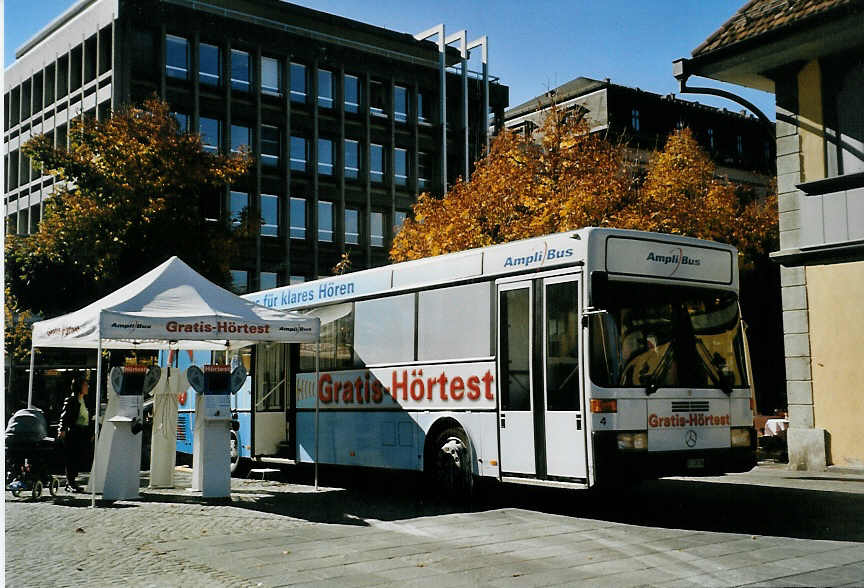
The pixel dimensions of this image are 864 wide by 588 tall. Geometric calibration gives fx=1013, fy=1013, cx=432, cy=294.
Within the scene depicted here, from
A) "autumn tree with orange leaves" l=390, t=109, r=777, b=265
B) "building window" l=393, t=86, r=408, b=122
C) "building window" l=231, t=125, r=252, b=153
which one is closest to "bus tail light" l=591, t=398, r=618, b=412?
"autumn tree with orange leaves" l=390, t=109, r=777, b=265

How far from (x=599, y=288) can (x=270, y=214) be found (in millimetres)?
40446

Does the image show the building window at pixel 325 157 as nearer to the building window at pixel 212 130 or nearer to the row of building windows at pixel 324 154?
the row of building windows at pixel 324 154

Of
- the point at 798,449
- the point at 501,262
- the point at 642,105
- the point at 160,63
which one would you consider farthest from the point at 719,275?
the point at 642,105

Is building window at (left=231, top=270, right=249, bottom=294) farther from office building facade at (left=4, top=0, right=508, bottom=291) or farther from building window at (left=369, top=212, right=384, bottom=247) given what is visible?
building window at (left=369, top=212, right=384, bottom=247)

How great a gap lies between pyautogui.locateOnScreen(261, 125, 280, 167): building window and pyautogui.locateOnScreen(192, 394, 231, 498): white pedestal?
37.0 m

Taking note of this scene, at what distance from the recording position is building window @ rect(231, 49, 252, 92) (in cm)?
4934

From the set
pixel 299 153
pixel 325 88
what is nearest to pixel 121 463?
pixel 299 153

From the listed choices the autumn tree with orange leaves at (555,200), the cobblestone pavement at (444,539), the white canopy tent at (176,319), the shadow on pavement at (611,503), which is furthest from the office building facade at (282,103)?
the cobblestone pavement at (444,539)

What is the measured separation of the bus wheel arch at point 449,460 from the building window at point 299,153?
128 feet

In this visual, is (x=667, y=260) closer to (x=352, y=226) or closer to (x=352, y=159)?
(x=352, y=226)

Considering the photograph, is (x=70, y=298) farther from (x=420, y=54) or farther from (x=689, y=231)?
(x=420, y=54)

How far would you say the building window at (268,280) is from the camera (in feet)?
161

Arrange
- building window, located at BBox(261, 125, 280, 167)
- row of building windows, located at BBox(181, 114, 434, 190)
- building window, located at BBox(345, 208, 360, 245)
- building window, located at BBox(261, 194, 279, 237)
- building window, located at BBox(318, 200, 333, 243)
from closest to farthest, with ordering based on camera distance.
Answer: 1. row of building windows, located at BBox(181, 114, 434, 190)
2. building window, located at BBox(261, 194, 279, 237)
3. building window, located at BBox(261, 125, 280, 167)
4. building window, located at BBox(318, 200, 333, 243)
5. building window, located at BBox(345, 208, 360, 245)

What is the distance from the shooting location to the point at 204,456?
13.7 metres
